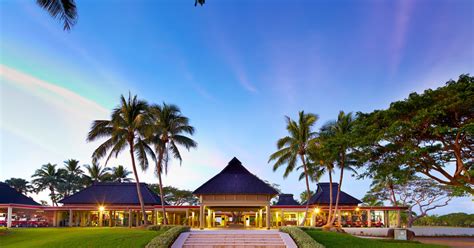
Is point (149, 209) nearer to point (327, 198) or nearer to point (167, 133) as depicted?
point (167, 133)

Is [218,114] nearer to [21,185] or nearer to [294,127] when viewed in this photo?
[294,127]

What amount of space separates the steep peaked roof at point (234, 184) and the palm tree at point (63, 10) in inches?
806

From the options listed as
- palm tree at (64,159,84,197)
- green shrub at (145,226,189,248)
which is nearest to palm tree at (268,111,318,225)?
green shrub at (145,226,189,248)

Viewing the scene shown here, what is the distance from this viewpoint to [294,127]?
113ft

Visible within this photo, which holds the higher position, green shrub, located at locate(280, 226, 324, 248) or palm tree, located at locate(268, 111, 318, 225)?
palm tree, located at locate(268, 111, 318, 225)

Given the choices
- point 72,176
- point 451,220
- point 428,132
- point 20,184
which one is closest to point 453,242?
point 428,132

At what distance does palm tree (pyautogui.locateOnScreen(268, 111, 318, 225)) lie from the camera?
34.1 metres

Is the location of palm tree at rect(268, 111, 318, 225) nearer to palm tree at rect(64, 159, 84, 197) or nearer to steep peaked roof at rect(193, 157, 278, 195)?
steep peaked roof at rect(193, 157, 278, 195)

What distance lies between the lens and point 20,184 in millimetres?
56219

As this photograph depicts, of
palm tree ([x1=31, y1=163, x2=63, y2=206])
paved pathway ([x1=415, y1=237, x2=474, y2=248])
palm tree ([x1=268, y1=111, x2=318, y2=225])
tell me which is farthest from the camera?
palm tree ([x1=31, y1=163, x2=63, y2=206])

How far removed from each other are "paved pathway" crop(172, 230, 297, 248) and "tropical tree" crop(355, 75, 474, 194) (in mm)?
6955

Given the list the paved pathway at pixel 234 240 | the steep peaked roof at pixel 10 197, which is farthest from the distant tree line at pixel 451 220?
the steep peaked roof at pixel 10 197

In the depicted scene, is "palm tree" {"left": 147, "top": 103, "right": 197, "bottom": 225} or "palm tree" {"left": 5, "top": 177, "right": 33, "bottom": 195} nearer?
"palm tree" {"left": 147, "top": 103, "right": 197, "bottom": 225}

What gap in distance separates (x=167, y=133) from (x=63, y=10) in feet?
70.3
